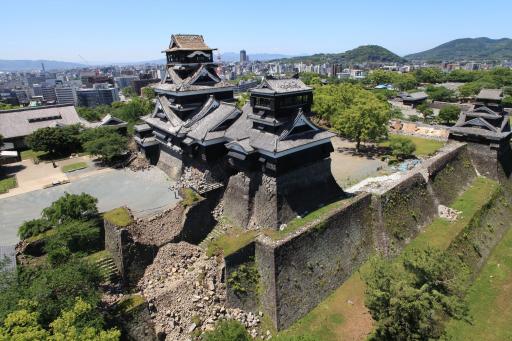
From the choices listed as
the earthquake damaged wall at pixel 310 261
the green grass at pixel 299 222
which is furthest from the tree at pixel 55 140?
the earthquake damaged wall at pixel 310 261

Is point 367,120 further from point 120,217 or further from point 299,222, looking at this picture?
point 120,217

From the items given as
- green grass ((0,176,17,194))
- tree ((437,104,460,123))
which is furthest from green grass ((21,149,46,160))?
tree ((437,104,460,123))

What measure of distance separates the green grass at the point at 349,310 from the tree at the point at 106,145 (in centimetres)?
2289

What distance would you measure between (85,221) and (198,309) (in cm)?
884

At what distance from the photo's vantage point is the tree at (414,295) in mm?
13242

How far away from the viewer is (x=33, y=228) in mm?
17703

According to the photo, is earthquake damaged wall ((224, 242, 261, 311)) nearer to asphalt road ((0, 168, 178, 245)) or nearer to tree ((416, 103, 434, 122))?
asphalt road ((0, 168, 178, 245))

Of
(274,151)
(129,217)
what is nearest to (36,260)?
(129,217)

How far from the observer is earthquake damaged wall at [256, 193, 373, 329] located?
52.4 ft

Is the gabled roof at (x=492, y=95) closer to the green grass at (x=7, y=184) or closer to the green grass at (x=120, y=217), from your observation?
the green grass at (x=120, y=217)

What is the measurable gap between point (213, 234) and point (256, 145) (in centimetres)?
674

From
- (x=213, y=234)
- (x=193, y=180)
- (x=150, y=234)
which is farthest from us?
(x=193, y=180)

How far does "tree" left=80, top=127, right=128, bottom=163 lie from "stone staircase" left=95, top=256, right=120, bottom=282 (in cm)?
1406

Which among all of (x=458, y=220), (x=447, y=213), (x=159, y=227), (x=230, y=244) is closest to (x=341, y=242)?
(x=230, y=244)
